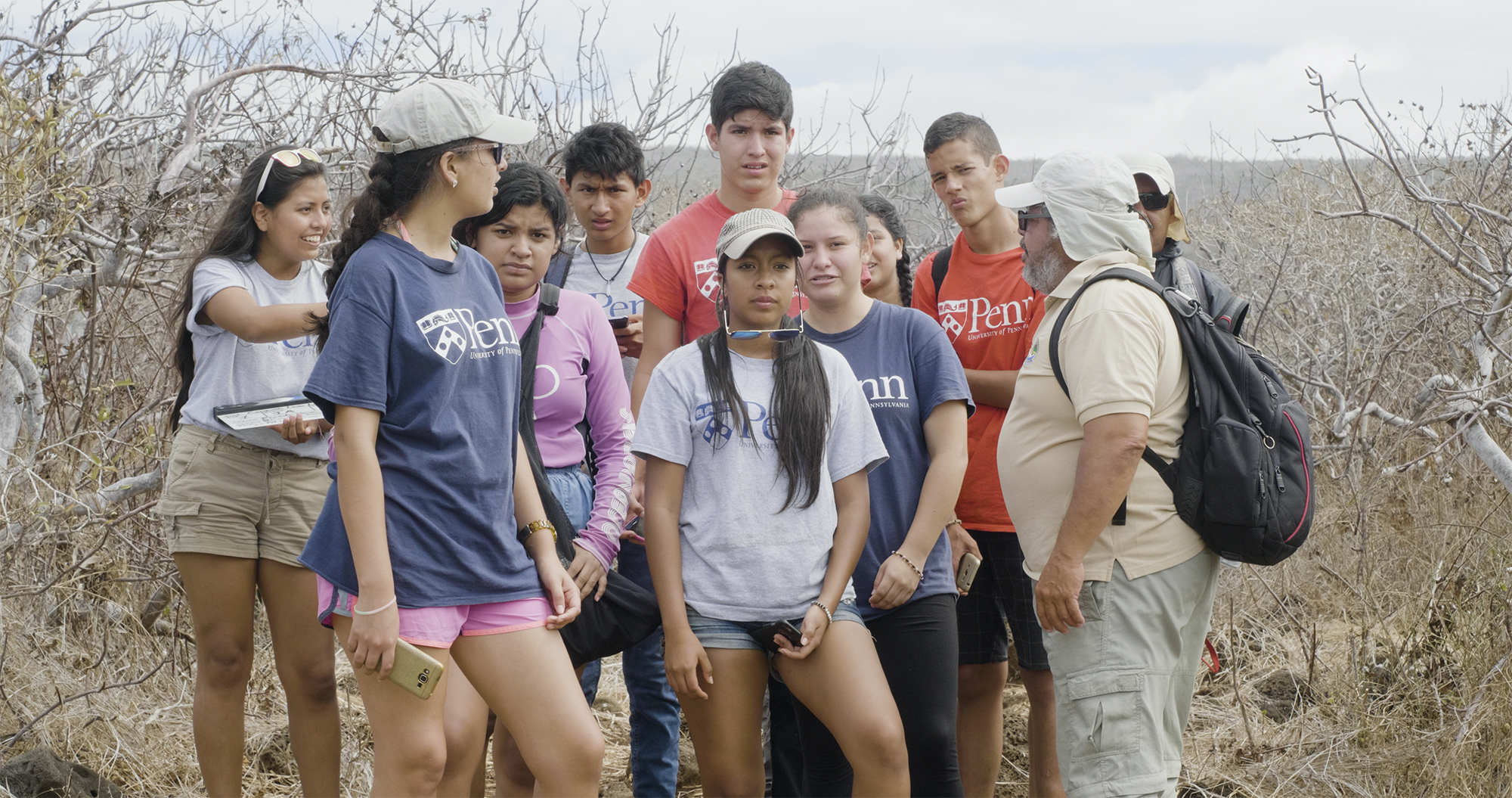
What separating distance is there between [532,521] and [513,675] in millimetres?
386

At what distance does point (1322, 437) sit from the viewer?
669cm

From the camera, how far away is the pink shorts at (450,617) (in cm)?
232

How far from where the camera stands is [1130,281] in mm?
2648

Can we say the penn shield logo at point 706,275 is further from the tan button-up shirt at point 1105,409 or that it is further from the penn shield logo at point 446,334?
the penn shield logo at point 446,334

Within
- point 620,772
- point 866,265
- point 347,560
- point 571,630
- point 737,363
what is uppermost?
point 866,265

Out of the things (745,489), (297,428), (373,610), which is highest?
(297,428)

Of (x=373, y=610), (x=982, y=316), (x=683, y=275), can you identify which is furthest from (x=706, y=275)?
(x=373, y=610)

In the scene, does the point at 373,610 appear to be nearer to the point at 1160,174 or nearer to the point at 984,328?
the point at 984,328

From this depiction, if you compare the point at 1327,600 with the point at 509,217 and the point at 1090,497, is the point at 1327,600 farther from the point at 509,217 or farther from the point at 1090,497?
the point at 509,217

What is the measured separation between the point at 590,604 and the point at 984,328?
156 cm

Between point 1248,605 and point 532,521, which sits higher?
point 532,521

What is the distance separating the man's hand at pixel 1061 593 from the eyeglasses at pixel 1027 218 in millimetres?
884

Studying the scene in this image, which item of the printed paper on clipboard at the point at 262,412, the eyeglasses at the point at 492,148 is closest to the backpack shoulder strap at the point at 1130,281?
the eyeglasses at the point at 492,148

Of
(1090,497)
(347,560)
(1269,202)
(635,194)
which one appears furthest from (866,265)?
(1269,202)
